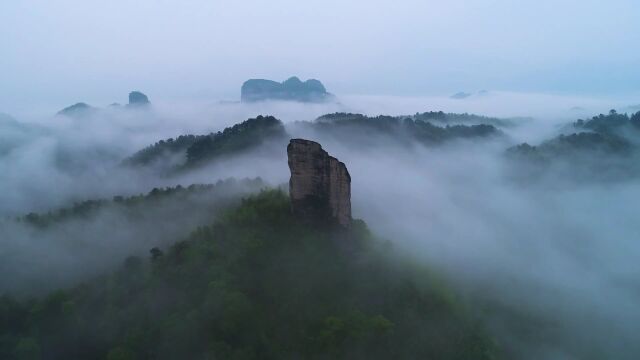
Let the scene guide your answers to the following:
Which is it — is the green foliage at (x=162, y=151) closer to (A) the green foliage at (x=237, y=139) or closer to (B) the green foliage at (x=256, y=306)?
(A) the green foliage at (x=237, y=139)

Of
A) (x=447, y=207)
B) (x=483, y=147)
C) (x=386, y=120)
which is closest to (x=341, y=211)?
(x=447, y=207)

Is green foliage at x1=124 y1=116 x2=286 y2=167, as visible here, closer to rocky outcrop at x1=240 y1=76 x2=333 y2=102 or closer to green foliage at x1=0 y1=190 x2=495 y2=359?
A: green foliage at x1=0 y1=190 x2=495 y2=359

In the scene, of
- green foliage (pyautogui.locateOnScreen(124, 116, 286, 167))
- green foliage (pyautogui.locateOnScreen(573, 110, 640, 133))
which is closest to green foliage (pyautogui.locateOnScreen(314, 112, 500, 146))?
green foliage (pyautogui.locateOnScreen(124, 116, 286, 167))

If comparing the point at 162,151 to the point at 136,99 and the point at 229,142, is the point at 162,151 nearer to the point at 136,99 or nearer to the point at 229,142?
the point at 229,142

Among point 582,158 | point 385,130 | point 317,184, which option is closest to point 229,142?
point 385,130

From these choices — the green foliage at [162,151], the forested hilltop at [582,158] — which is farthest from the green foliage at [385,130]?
the green foliage at [162,151]

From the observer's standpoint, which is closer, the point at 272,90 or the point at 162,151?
the point at 162,151
